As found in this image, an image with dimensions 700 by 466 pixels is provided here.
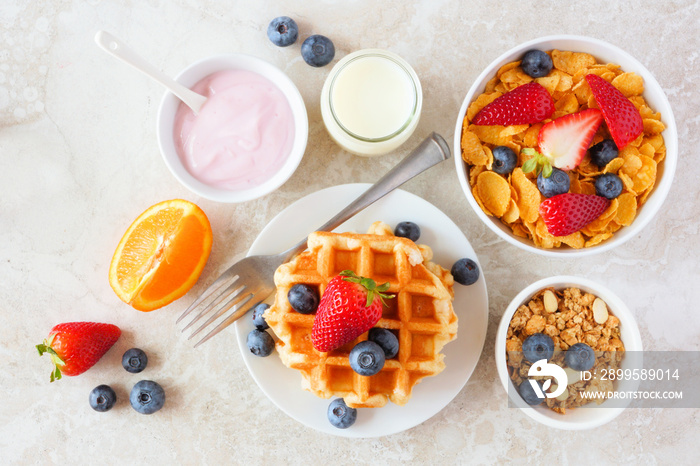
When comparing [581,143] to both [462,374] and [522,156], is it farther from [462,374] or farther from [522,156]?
[462,374]

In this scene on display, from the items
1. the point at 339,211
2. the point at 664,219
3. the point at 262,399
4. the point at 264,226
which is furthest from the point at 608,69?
the point at 262,399

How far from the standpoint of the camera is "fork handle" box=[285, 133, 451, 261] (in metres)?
1.50

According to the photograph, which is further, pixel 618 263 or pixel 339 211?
pixel 618 263

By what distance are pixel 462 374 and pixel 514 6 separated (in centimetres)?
110

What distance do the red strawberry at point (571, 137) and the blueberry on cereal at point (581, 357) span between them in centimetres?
48

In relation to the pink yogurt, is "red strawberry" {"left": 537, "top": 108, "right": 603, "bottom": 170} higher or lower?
higher

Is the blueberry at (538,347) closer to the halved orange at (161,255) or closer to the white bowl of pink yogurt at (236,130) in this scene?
the white bowl of pink yogurt at (236,130)

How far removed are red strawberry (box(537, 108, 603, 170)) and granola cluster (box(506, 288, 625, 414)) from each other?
1.28ft

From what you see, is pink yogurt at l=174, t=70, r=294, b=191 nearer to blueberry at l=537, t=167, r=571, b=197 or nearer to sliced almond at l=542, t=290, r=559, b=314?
blueberry at l=537, t=167, r=571, b=197

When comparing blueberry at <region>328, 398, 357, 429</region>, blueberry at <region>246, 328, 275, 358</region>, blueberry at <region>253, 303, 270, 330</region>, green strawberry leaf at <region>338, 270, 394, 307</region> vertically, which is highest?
green strawberry leaf at <region>338, 270, 394, 307</region>

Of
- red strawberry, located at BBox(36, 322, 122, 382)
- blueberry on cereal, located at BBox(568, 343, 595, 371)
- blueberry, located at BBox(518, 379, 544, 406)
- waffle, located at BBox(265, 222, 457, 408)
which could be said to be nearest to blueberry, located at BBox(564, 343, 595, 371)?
blueberry on cereal, located at BBox(568, 343, 595, 371)

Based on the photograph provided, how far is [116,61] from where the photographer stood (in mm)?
1708

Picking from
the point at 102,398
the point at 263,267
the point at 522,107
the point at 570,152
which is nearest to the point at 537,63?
the point at 522,107

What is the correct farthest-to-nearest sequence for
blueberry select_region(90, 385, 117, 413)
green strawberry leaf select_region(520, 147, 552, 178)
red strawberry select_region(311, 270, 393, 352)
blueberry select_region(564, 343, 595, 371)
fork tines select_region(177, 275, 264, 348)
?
blueberry select_region(90, 385, 117, 413), fork tines select_region(177, 275, 264, 348), blueberry select_region(564, 343, 595, 371), green strawberry leaf select_region(520, 147, 552, 178), red strawberry select_region(311, 270, 393, 352)
